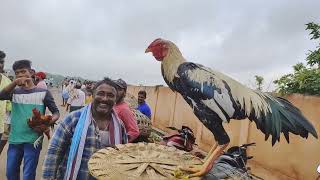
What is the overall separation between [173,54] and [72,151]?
3.80 feet

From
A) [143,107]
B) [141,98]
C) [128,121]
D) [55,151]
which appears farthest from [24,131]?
[141,98]

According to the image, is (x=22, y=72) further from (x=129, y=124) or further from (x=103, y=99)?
(x=103, y=99)

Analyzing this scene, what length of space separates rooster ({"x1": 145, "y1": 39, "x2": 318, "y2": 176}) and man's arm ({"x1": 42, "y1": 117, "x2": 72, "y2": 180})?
1.10 m

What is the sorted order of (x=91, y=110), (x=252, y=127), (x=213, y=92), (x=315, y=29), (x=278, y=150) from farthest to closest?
1. (x=315, y=29)
2. (x=252, y=127)
3. (x=278, y=150)
4. (x=91, y=110)
5. (x=213, y=92)

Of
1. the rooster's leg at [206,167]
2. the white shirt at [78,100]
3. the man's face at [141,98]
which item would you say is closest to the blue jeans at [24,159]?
the rooster's leg at [206,167]

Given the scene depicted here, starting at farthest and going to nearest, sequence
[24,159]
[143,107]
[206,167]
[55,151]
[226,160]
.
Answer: [143,107] → [24,159] → [55,151] → [226,160] → [206,167]

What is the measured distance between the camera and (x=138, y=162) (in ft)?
9.89

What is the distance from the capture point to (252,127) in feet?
31.9

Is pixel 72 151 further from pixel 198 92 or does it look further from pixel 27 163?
pixel 27 163

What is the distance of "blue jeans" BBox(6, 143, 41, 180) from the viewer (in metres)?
5.19

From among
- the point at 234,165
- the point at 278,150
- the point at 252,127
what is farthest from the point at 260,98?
the point at 252,127

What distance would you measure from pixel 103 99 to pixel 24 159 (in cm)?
191

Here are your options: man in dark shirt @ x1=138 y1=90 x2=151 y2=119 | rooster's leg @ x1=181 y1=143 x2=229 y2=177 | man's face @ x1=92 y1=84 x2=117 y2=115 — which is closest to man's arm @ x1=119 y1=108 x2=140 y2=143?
man's face @ x1=92 y1=84 x2=117 y2=115

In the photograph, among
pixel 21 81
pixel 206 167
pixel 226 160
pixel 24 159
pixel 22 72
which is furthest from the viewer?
pixel 24 159
